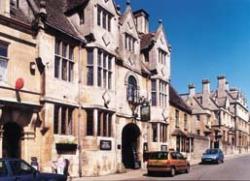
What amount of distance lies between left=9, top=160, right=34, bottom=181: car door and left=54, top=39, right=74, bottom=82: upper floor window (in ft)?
32.6

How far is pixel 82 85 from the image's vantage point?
27844 millimetres

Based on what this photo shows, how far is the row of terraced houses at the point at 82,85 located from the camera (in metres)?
22.9

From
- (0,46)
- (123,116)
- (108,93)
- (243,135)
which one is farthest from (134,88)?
→ (243,135)

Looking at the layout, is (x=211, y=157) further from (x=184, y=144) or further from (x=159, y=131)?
(x=159, y=131)

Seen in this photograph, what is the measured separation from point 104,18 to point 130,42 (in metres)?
5.16

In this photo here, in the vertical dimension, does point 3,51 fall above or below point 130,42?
below

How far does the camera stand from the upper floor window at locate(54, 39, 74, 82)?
25906 millimetres

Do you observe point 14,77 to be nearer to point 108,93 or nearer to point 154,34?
point 108,93

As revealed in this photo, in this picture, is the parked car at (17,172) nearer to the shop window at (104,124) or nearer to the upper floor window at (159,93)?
the shop window at (104,124)

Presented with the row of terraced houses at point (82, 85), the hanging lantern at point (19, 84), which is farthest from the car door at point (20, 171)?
the hanging lantern at point (19, 84)

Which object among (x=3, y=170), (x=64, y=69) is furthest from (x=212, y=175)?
(x=3, y=170)

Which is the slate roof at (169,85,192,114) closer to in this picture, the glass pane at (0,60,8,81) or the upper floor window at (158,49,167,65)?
the upper floor window at (158,49,167,65)

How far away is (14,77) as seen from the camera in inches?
886

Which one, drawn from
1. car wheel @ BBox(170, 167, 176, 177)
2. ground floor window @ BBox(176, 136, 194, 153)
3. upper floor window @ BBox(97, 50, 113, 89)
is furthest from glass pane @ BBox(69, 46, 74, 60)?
ground floor window @ BBox(176, 136, 194, 153)
